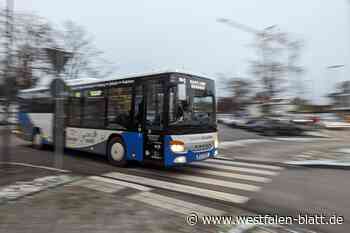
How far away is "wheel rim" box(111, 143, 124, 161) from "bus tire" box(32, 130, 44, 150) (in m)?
Answer: 5.90

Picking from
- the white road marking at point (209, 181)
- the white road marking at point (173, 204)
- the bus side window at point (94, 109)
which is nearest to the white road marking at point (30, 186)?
the white road marking at point (173, 204)

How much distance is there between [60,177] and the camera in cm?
876

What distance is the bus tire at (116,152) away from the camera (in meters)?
11.2

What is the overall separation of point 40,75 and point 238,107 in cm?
4125

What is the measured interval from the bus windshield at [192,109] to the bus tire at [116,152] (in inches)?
89.8

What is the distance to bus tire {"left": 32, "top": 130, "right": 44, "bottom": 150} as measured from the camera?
1611 centimetres

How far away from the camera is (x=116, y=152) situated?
37.3 ft

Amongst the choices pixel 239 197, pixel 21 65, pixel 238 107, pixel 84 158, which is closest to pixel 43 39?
pixel 21 65

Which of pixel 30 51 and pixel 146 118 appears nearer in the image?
pixel 146 118

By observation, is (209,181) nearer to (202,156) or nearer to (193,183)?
(193,183)

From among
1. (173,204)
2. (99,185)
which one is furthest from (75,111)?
(173,204)

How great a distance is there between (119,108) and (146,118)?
1376 millimetres

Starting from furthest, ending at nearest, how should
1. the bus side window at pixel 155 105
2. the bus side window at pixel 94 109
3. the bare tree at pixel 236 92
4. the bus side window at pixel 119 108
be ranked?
the bare tree at pixel 236 92, the bus side window at pixel 94 109, the bus side window at pixel 119 108, the bus side window at pixel 155 105

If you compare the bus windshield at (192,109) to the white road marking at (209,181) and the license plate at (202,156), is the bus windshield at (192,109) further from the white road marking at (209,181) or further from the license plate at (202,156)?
the white road marking at (209,181)
